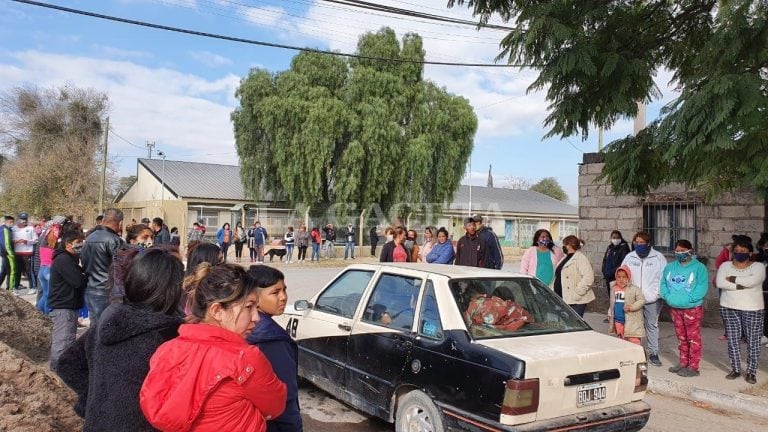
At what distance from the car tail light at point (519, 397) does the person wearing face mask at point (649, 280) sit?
4.30 meters

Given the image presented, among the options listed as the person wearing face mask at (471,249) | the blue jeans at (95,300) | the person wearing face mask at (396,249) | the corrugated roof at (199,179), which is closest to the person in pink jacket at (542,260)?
the person wearing face mask at (471,249)

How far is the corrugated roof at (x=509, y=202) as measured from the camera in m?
48.5

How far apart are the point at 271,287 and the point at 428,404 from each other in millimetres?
1809

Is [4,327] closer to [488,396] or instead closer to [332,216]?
[488,396]

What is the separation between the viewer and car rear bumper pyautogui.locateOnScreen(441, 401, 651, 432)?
3674 mm

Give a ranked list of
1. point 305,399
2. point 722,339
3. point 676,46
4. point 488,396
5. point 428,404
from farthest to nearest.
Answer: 1. point 722,339
2. point 676,46
3. point 305,399
4. point 428,404
5. point 488,396

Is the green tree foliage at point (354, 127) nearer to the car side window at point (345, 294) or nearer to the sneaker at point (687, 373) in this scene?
the sneaker at point (687, 373)

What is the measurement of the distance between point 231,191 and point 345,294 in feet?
122

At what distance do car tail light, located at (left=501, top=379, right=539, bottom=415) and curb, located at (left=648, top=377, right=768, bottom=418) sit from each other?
11.7 ft

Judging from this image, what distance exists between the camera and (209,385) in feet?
6.23

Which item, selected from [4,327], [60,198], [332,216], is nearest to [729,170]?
[4,327]

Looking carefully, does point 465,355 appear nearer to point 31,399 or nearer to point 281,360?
point 281,360

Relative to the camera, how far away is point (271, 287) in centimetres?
288

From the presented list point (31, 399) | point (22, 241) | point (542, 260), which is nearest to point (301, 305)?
point (31, 399)
